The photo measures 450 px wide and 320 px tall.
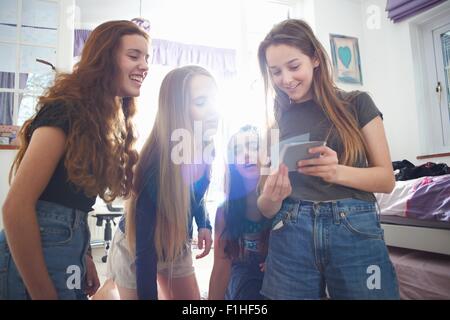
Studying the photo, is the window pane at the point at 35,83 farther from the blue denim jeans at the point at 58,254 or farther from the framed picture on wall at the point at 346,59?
the framed picture on wall at the point at 346,59

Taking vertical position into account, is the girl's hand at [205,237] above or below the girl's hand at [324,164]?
below

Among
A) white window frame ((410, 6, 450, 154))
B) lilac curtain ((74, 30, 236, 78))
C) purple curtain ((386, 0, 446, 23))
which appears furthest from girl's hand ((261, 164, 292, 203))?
lilac curtain ((74, 30, 236, 78))

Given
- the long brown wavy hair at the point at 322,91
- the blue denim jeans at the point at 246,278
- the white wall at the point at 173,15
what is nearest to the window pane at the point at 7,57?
the long brown wavy hair at the point at 322,91

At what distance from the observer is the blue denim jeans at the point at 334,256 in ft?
1.44

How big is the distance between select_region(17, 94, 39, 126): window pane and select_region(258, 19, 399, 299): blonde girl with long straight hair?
64 cm

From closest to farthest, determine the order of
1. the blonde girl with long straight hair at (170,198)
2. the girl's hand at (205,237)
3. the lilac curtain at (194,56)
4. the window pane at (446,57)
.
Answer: the blonde girl with long straight hair at (170,198) → the girl's hand at (205,237) → the window pane at (446,57) → the lilac curtain at (194,56)

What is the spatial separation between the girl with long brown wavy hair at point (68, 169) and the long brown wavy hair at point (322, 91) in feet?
0.92

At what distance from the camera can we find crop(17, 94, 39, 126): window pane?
0.73 m

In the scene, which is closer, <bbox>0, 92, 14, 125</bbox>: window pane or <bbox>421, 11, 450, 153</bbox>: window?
<bbox>0, 92, 14, 125</bbox>: window pane

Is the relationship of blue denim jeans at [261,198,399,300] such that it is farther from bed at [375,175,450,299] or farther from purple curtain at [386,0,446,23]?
purple curtain at [386,0,446,23]

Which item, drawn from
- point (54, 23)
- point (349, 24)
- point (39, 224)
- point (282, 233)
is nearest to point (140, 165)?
point (39, 224)

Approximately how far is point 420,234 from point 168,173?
100 cm

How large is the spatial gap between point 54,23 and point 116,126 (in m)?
0.68
